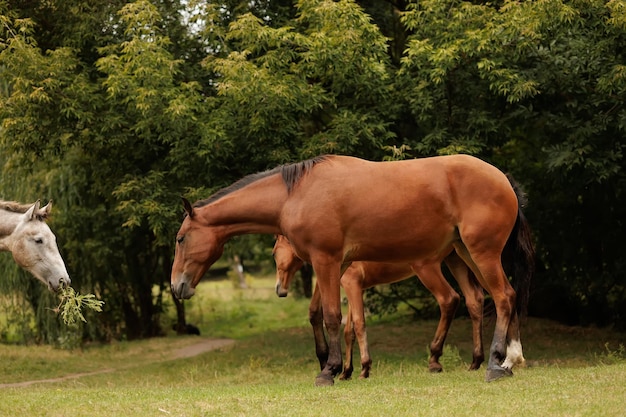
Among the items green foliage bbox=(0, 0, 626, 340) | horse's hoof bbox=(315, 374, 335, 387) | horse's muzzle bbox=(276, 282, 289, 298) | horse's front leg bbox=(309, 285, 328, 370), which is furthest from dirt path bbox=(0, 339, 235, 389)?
horse's hoof bbox=(315, 374, 335, 387)

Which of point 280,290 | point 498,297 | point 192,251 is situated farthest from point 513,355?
point 280,290

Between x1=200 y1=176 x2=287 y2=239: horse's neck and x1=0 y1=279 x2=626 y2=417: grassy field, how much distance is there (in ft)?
5.85

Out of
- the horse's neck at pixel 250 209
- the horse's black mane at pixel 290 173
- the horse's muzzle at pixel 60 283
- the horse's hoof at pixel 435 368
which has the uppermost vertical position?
the horse's black mane at pixel 290 173

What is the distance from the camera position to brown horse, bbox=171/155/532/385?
9680 mm

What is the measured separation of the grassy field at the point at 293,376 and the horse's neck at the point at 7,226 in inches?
65.7

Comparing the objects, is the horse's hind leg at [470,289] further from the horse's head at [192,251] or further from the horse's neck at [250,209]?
the horse's head at [192,251]

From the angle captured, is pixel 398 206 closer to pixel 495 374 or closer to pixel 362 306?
pixel 495 374

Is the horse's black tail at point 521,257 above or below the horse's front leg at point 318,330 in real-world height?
above

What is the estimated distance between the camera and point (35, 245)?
10.3 meters

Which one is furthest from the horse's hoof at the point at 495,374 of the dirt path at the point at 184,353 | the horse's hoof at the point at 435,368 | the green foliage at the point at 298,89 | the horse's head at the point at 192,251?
the dirt path at the point at 184,353

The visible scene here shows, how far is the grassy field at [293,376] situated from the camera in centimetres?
800

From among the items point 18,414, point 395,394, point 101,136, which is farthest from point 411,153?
point 18,414

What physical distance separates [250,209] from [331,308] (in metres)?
1.43

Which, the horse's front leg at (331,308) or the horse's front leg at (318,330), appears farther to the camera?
the horse's front leg at (318,330)
